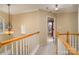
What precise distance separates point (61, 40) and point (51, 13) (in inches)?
15.5

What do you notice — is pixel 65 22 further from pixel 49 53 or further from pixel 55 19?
pixel 49 53

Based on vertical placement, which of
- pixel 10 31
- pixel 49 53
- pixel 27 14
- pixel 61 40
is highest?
pixel 27 14

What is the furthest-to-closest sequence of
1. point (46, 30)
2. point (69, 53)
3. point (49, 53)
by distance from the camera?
point (46, 30), point (49, 53), point (69, 53)

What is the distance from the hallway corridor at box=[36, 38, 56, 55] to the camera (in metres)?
1.28

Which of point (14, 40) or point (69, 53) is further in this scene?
point (14, 40)

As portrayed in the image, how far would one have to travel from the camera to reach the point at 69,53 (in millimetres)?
1166

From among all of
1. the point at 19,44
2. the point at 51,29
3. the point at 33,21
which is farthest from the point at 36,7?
the point at 19,44

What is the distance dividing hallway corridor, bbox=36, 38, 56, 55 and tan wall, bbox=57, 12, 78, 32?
9.2 inches

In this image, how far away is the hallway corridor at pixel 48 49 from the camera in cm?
128

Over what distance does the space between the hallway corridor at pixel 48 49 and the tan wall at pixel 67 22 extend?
0.77 ft

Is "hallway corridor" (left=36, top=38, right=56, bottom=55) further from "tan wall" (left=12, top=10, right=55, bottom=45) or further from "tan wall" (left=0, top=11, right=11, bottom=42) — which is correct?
"tan wall" (left=0, top=11, right=11, bottom=42)

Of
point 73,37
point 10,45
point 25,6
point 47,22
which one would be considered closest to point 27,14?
point 25,6

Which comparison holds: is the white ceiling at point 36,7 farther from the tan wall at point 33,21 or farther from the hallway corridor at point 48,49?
the hallway corridor at point 48,49

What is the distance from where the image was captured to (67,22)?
1359 millimetres
